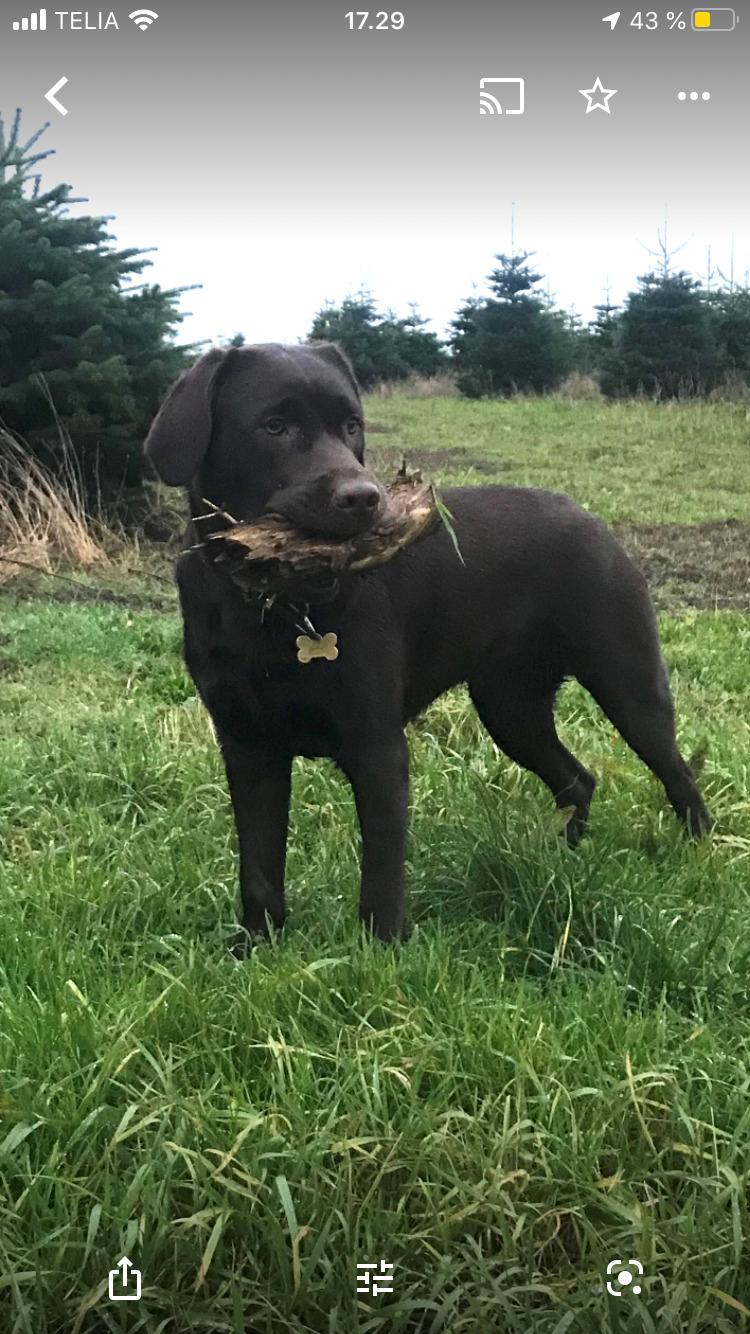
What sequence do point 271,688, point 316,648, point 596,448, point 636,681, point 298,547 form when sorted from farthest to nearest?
point 596,448 → point 636,681 → point 271,688 → point 316,648 → point 298,547

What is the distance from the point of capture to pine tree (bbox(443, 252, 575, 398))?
44.2 feet

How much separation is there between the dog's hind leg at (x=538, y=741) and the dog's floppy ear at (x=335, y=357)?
1.06 meters

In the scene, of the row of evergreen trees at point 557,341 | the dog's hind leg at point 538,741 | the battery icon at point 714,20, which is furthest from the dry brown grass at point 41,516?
the battery icon at point 714,20

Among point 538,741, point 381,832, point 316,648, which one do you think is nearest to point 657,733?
point 538,741

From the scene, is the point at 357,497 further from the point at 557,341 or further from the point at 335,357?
the point at 557,341

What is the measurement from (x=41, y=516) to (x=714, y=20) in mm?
7195

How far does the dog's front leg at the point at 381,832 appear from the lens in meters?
2.58

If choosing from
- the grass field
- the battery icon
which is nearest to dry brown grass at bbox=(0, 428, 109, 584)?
the grass field

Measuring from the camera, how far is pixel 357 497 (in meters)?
2.22

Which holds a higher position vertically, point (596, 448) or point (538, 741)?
point (596, 448)

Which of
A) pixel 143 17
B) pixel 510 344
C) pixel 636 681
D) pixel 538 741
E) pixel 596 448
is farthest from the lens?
pixel 510 344

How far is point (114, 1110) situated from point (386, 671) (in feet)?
3.76

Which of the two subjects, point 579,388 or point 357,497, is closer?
point 357,497

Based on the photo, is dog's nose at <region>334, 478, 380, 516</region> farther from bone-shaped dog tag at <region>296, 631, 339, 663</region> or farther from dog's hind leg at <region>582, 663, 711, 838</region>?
dog's hind leg at <region>582, 663, 711, 838</region>
